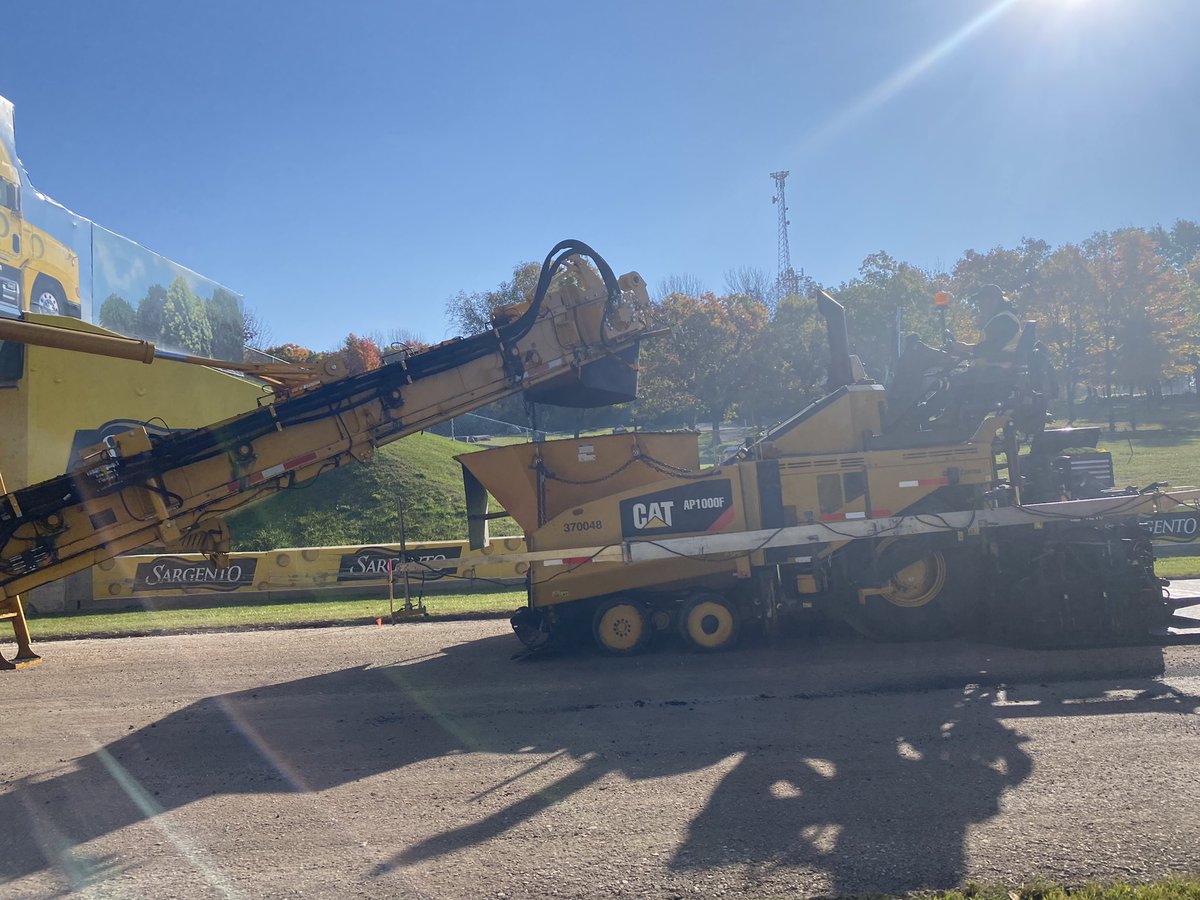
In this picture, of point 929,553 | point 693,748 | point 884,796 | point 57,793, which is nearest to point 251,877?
point 57,793

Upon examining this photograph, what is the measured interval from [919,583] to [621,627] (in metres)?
3.30

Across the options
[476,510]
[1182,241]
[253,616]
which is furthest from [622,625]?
[1182,241]

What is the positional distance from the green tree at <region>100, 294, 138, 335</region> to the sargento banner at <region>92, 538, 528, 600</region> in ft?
43.6

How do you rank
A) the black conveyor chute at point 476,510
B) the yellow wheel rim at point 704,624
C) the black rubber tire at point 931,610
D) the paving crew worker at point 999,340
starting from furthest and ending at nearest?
the black conveyor chute at point 476,510 < the paving crew worker at point 999,340 < the black rubber tire at point 931,610 < the yellow wheel rim at point 704,624

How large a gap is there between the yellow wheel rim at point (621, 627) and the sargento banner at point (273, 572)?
5.90m

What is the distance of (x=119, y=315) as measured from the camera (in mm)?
26281

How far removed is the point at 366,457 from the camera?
880 cm

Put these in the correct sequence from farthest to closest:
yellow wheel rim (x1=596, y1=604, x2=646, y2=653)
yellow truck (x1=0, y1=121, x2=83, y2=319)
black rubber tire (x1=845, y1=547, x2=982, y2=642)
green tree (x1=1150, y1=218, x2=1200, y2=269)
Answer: green tree (x1=1150, y1=218, x2=1200, y2=269), yellow truck (x1=0, y1=121, x2=83, y2=319), black rubber tire (x1=845, y1=547, x2=982, y2=642), yellow wheel rim (x1=596, y1=604, x2=646, y2=653)

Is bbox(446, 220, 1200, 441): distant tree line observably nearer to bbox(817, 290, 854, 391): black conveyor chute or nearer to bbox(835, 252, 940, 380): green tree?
bbox(835, 252, 940, 380): green tree

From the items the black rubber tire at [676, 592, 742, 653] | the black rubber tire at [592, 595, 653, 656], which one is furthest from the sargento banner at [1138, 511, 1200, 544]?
the black rubber tire at [592, 595, 653, 656]

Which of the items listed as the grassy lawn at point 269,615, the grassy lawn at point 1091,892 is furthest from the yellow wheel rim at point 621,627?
the grassy lawn at point 1091,892

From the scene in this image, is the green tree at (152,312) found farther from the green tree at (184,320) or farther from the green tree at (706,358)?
the green tree at (706,358)

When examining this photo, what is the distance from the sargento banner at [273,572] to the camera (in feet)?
49.7

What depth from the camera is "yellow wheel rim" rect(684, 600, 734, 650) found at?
8.97 m
